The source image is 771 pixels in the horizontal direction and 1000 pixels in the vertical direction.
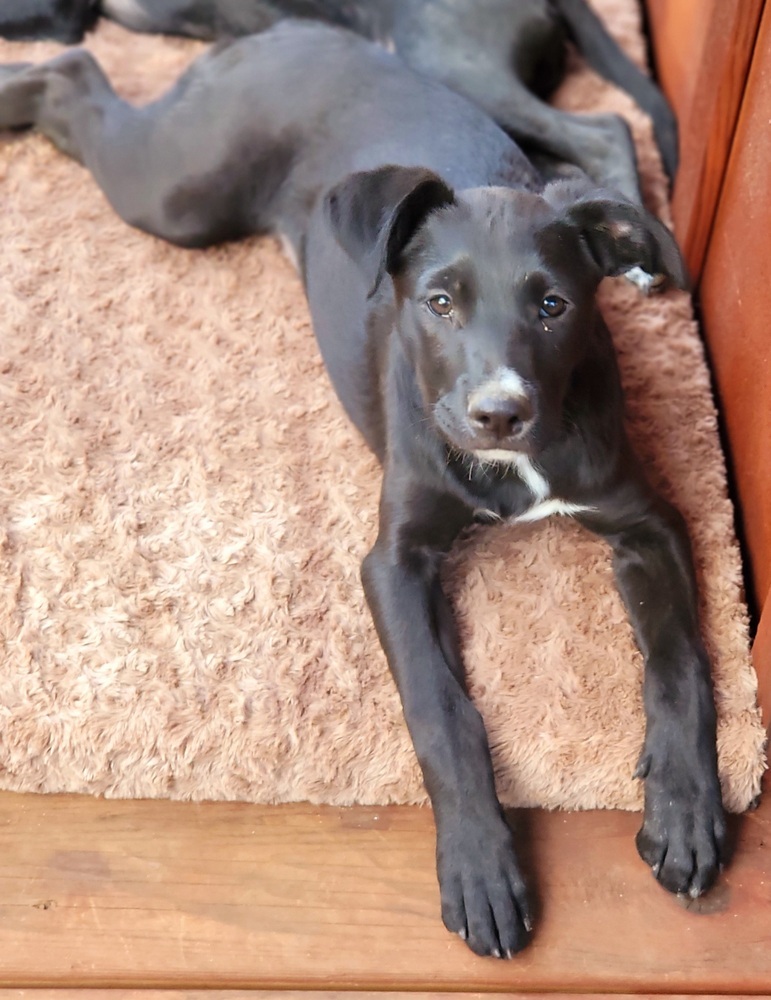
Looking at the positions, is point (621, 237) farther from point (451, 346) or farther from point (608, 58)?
point (608, 58)

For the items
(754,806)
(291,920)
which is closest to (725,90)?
(754,806)

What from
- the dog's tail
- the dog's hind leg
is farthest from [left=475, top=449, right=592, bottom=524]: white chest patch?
the dog's tail

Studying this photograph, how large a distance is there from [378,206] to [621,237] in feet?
1.47

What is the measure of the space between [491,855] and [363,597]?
641mm

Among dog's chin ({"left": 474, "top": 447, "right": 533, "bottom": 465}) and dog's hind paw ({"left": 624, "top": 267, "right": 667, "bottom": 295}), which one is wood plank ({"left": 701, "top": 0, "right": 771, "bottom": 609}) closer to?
dog's hind paw ({"left": 624, "top": 267, "right": 667, "bottom": 295})

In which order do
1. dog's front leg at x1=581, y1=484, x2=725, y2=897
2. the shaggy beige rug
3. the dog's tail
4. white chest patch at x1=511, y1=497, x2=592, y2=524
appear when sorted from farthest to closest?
the dog's tail < white chest patch at x1=511, y1=497, x2=592, y2=524 < the shaggy beige rug < dog's front leg at x1=581, y1=484, x2=725, y2=897

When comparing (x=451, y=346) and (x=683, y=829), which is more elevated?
(x=451, y=346)

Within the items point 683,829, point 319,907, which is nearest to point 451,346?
point 683,829

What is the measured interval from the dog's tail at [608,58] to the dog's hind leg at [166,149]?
1.13 meters

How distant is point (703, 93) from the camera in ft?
9.12

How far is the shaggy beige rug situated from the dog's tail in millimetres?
734

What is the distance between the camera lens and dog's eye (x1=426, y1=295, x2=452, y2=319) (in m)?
1.99

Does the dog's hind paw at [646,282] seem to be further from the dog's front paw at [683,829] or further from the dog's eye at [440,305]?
the dog's front paw at [683,829]

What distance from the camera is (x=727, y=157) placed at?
8.73 ft
